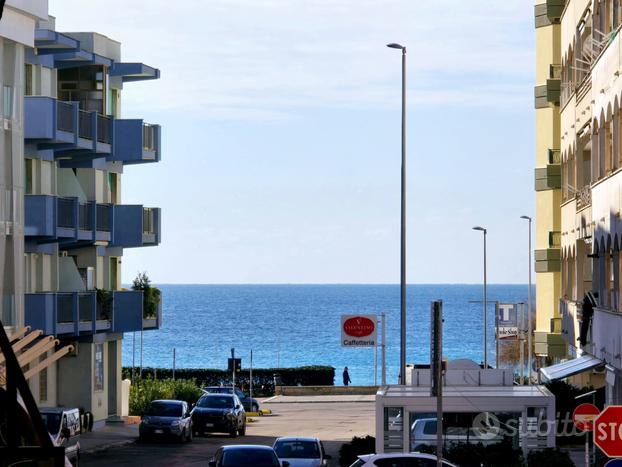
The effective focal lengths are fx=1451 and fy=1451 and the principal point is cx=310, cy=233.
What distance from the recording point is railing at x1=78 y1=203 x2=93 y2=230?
51.4 meters

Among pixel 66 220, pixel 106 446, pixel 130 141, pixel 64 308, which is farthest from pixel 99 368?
pixel 130 141

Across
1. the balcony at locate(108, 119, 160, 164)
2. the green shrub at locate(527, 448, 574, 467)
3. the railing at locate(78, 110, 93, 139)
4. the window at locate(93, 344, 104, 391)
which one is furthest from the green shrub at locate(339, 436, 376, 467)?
the balcony at locate(108, 119, 160, 164)

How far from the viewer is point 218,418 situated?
5341cm

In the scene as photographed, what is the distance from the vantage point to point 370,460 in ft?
90.0

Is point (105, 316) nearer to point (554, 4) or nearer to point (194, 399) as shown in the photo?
point (194, 399)

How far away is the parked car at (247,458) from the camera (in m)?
30.1

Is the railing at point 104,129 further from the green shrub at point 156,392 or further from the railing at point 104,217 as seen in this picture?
the green shrub at point 156,392

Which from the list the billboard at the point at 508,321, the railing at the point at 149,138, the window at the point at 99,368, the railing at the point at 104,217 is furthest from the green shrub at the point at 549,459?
the billboard at the point at 508,321

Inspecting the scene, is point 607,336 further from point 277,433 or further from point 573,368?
point 277,433

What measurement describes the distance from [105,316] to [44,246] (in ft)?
18.0

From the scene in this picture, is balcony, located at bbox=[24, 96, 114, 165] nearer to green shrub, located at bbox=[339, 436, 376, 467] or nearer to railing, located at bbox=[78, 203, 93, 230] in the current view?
railing, located at bbox=[78, 203, 93, 230]

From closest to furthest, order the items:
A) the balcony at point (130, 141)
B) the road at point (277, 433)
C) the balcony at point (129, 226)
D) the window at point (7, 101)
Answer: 1. the window at point (7, 101)
2. the road at point (277, 433)
3. the balcony at point (130, 141)
4. the balcony at point (129, 226)

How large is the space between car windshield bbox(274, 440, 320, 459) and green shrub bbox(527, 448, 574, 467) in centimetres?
628

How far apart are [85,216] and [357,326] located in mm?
11879
